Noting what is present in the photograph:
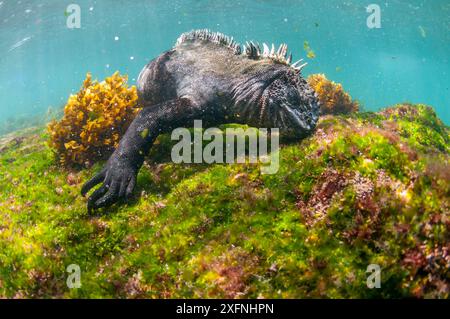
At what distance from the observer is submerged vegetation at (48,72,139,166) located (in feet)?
22.0

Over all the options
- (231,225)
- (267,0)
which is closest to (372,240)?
(231,225)

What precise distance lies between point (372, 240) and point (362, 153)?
132 centimetres

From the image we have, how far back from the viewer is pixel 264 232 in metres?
3.86

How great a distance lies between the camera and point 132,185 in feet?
16.5

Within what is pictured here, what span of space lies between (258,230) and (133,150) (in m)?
2.59

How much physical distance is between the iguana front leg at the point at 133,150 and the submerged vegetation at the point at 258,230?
24 cm

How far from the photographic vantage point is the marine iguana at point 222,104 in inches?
205

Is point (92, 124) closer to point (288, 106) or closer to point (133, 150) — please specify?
point (133, 150)

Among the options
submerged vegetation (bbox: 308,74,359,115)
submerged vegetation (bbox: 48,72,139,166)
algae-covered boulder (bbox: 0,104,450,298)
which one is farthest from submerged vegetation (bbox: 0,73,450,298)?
submerged vegetation (bbox: 308,74,359,115)

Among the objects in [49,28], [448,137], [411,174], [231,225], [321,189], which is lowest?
[448,137]

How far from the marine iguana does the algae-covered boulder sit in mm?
340

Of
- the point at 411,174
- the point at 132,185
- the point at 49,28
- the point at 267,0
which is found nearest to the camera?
the point at 411,174

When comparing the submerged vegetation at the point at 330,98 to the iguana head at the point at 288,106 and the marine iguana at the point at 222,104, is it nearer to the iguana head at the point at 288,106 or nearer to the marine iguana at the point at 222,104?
the marine iguana at the point at 222,104

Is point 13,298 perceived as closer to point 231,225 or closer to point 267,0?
point 231,225
